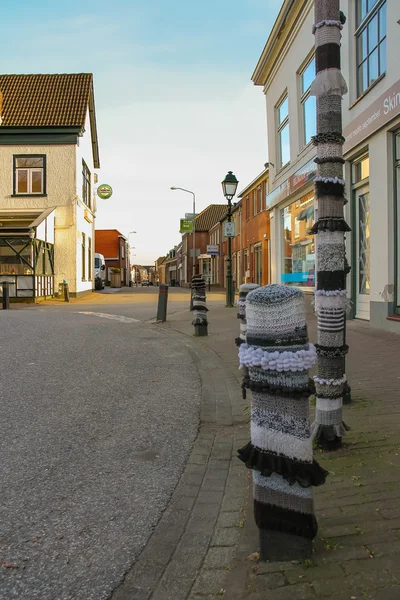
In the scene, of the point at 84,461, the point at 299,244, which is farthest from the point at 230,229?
the point at 84,461

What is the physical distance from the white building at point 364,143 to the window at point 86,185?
15.4 metres

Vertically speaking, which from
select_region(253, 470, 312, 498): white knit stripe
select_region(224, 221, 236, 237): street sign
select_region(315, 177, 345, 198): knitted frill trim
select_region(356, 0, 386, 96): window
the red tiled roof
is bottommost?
select_region(253, 470, 312, 498): white knit stripe

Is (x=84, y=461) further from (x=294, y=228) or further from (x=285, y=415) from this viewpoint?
(x=294, y=228)

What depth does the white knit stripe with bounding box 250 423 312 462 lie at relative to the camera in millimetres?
2131

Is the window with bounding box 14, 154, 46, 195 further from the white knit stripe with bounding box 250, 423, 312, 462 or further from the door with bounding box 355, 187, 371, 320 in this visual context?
the white knit stripe with bounding box 250, 423, 312, 462

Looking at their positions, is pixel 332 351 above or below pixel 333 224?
below

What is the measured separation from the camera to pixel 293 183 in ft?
49.5

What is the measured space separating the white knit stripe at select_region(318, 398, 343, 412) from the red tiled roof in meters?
24.1

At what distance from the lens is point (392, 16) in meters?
8.48

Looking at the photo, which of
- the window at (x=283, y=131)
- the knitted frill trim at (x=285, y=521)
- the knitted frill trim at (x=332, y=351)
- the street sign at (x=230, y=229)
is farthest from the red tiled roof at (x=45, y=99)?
the knitted frill trim at (x=285, y=521)

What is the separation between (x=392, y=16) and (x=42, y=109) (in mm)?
20985

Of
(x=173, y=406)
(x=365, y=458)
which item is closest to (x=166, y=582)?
(x=365, y=458)

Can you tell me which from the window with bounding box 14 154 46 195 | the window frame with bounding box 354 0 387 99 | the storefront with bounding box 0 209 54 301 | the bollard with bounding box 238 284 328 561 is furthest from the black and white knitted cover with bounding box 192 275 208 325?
the window with bounding box 14 154 46 195

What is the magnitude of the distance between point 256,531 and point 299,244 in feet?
45.1
